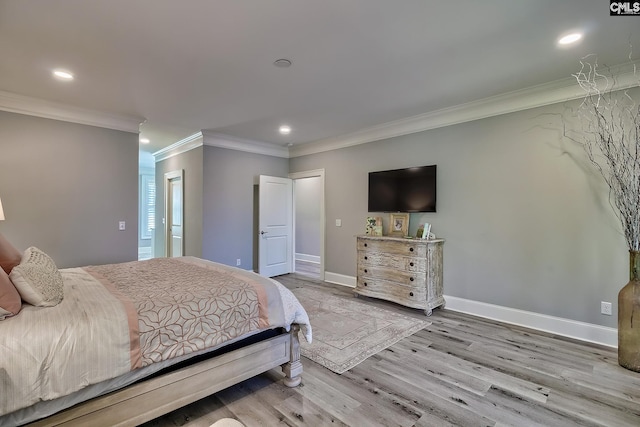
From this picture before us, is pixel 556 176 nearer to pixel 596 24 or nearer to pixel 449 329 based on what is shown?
pixel 596 24

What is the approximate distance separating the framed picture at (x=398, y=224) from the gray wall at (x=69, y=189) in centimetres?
376

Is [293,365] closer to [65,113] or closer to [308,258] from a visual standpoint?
[65,113]

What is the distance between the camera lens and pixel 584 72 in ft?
9.25

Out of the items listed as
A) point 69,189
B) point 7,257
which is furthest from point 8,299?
point 69,189

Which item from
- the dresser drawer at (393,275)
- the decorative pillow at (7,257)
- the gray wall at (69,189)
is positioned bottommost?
the dresser drawer at (393,275)

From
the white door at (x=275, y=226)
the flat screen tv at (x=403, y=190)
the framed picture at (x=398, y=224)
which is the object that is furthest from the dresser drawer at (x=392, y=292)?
the white door at (x=275, y=226)

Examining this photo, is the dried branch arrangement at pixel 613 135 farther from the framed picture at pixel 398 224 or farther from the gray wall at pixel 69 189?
the gray wall at pixel 69 189

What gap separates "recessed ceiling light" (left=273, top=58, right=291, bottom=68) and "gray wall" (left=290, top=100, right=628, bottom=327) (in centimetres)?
235

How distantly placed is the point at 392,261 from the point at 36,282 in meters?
3.54

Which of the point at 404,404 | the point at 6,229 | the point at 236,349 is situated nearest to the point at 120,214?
the point at 6,229

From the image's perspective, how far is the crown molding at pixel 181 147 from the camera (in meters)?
5.04

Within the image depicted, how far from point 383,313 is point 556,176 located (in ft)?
8.09

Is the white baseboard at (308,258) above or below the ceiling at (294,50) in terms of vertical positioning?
below

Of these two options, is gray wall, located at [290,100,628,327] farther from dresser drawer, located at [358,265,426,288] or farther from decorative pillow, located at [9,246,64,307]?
decorative pillow, located at [9,246,64,307]
